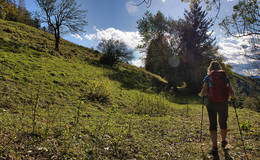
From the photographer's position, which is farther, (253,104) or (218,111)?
(253,104)

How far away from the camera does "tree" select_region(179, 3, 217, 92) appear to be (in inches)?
1062

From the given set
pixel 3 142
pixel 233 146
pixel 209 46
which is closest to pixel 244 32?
pixel 233 146

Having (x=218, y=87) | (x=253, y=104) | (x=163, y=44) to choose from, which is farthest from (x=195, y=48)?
(x=218, y=87)

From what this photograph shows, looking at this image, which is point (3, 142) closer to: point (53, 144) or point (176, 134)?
point (53, 144)

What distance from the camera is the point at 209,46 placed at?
2777 centimetres

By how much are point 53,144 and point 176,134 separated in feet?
14.1

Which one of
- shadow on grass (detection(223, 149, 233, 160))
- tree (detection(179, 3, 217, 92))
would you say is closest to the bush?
tree (detection(179, 3, 217, 92))

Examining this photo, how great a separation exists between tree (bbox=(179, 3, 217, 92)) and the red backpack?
24.5 metres

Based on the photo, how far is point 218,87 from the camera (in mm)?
3932

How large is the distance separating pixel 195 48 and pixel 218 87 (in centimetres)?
2614

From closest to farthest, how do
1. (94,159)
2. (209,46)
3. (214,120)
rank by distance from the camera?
(94,159), (214,120), (209,46)

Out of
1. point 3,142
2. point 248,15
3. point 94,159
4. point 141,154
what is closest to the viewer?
point 3,142

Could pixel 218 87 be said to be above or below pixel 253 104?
above

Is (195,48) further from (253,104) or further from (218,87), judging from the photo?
(218,87)
